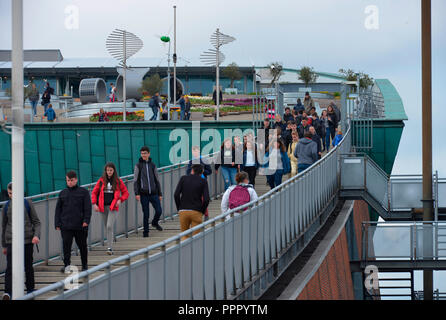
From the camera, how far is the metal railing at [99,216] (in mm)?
15328

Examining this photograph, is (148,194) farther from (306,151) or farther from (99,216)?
(306,151)

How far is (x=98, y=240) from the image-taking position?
56.6 feet

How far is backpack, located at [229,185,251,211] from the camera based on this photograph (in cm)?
1423

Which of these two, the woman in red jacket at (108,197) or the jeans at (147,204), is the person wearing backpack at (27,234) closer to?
the woman in red jacket at (108,197)

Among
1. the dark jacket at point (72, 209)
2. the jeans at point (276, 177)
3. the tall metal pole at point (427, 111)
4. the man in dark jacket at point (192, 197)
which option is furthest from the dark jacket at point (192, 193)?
the tall metal pole at point (427, 111)

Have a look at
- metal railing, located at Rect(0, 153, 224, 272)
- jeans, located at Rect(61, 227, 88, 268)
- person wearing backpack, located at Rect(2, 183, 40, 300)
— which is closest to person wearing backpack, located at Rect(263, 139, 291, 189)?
metal railing, located at Rect(0, 153, 224, 272)

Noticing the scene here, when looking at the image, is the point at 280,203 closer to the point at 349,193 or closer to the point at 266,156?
the point at 266,156

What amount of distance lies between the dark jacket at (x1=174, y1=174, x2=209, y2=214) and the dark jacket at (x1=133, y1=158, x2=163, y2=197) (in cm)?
310

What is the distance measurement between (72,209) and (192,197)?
6.54 feet

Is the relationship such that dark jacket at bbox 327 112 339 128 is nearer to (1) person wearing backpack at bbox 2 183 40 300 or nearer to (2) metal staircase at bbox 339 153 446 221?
(2) metal staircase at bbox 339 153 446 221

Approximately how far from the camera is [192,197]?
1425cm

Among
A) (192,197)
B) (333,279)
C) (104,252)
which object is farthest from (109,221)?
(333,279)

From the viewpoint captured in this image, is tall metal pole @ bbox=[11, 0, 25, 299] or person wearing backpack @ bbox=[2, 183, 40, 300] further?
person wearing backpack @ bbox=[2, 183, 40, 300]

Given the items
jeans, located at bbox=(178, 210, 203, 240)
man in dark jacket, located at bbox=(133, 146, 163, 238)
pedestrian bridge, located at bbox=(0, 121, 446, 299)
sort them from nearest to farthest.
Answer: pedestrian bridge, located at bbox=(0, 121, 446, 299), jeans, located at bbox=(178, 210, 203, 240), man in dark jacket, located at bbox=(133, 146, 163, 238)
